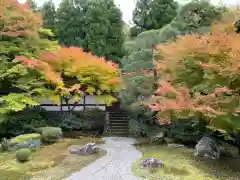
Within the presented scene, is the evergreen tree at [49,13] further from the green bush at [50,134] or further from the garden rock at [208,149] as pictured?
the garden rock at [208,149]

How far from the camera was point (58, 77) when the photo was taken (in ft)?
51.9

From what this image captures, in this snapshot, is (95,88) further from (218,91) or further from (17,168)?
(218,91)

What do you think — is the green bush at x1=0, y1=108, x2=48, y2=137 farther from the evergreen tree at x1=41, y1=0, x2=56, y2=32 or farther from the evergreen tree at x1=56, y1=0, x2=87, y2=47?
the evergreen tree at x1=41, y1=0, x2=56, y2=32

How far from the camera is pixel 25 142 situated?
1330 centimetres

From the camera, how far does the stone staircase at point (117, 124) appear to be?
1795cm

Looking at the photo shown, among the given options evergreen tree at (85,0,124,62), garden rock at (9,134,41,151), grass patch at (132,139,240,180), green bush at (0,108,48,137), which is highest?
evergreen tree at (85,0,124,62)

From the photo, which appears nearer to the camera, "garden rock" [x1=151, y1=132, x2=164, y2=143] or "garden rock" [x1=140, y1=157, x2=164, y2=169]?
"garden rock" [x1=140, y1=157, x2=164, y2=169]

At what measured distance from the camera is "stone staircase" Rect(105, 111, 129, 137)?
18.0 m

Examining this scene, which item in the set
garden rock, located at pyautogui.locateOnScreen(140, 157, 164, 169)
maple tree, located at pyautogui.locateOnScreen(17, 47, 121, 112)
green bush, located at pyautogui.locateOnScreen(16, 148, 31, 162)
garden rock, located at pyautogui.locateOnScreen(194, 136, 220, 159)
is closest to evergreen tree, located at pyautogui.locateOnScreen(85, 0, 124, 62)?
maple tree, located at pyautogui.locateOnScreen(17, 47, 121, 112)

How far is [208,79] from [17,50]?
1048 cm

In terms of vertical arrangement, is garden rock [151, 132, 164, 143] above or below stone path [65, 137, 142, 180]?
above

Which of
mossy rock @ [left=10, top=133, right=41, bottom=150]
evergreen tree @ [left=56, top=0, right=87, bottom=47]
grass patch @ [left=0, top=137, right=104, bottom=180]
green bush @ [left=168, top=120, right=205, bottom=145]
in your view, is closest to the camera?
grass patch @ [left=0, top=137, right=104, bottom=180]

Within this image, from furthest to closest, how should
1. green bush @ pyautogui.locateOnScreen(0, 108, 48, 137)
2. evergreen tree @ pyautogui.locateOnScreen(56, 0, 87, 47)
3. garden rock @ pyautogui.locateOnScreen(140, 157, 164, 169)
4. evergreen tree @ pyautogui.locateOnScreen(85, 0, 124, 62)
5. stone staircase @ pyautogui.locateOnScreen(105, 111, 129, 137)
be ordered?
1. evergreen tree @ pyautogui.locateOnScreen(56, 0, 87, 47)
2. evergreen tree @ pyautogui.locateOnScreen(85, 0, 124, 62)
3. stone staircase @ pyautogui.locateOnScreen(105, 111, 129, 137)
4. green bush @ pyautogui.locateOnScreen(0, 108, 48, 137)
5. garden rock @ pyautogui.locateOnScreen(140, 157, 164, 169)

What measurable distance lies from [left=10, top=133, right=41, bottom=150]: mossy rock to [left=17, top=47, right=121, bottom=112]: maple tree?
2980 mm
